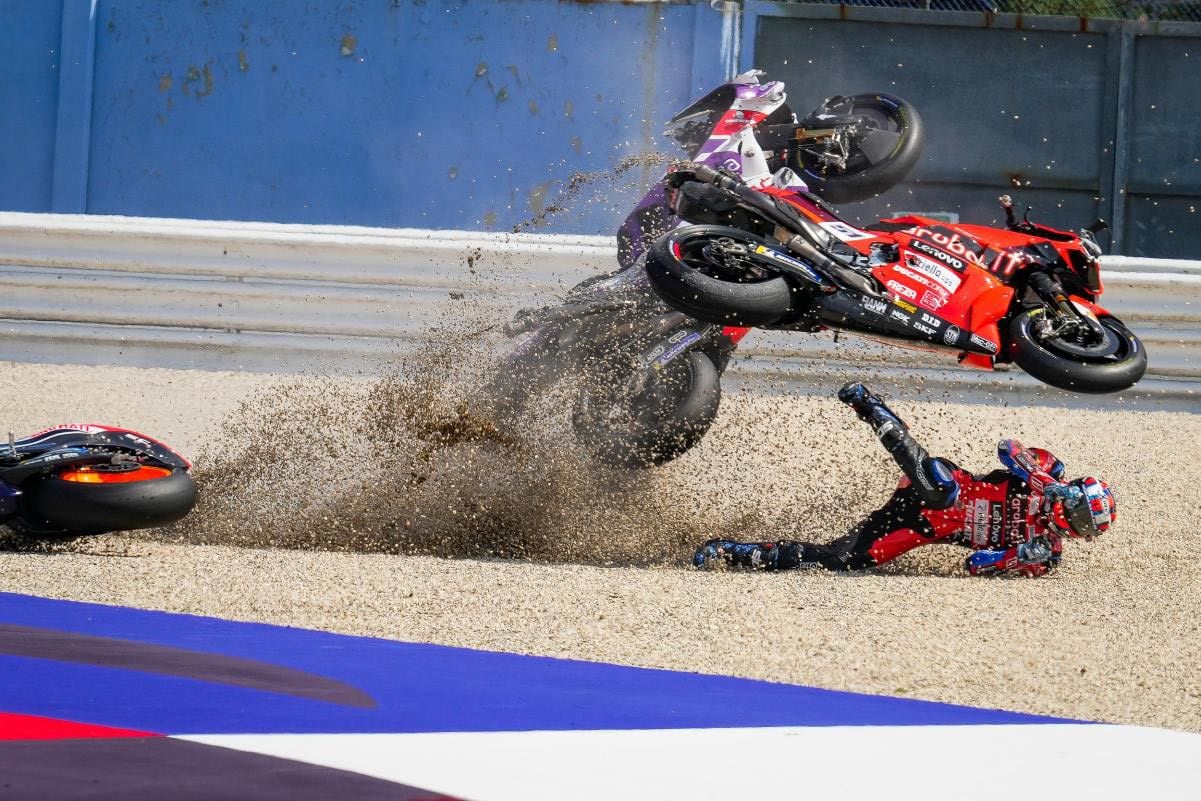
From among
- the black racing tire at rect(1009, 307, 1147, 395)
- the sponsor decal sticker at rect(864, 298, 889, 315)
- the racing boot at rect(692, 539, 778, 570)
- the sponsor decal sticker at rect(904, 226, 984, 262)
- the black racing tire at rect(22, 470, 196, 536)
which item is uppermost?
the sponsor decal sticker at rect(904, 226, 984, 262)

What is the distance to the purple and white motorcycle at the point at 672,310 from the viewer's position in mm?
5520

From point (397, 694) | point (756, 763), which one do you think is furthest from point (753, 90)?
point (756, 763)

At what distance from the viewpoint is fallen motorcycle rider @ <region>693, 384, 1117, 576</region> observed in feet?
16.4

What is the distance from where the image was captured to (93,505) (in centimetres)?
465

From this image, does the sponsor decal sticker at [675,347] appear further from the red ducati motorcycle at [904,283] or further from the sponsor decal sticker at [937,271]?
the sponsor decal sticker at [937,271]

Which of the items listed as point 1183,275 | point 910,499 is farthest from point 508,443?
point 1183,275

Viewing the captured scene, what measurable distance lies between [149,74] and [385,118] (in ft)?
5.82

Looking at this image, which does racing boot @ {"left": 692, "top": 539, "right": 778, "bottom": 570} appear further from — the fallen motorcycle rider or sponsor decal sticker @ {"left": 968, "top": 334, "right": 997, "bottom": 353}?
sponsor decal sticker @ {"left": 968, "top": 334, "right": 997, "bottom": 353}

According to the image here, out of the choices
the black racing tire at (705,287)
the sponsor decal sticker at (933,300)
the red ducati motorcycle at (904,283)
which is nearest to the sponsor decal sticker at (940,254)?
the red ducati motorcycle at (904,283)

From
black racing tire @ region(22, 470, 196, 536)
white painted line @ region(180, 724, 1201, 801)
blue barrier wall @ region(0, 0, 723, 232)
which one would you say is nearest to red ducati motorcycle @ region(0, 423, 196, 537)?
black racing tire @ region(22, 470, 196, 536)

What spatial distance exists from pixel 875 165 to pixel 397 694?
3.40 m

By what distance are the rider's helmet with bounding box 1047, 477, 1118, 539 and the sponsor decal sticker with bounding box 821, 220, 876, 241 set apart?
3.69ft

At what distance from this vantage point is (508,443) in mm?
5742

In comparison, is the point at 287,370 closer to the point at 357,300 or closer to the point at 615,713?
the point at 357,300
